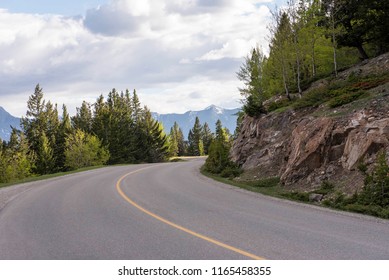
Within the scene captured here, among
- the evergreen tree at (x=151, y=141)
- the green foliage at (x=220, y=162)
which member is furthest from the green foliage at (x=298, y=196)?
the evergreen tree at (x=151, y=141)

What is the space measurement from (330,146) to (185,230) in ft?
32.5

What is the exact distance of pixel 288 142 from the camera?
2036cm

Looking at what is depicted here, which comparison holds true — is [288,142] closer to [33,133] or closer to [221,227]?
[221,227]

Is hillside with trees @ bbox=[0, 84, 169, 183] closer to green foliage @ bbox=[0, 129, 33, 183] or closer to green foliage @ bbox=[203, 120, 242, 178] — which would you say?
green foliage @ bbox=[0, 129, 33, 183]

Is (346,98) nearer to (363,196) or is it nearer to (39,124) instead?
(363,196)

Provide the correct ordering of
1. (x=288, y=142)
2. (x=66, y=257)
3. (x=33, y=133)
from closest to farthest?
(x=66, y=257)
(x=288, y=142)
(x=33, y=133)

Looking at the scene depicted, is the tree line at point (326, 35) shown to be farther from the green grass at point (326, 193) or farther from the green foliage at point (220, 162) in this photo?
the green grass at point (326, 193)

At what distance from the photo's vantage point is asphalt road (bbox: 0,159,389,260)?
22.1 ft

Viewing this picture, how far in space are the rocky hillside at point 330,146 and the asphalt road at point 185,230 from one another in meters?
3.35

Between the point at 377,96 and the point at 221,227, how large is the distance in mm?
12101

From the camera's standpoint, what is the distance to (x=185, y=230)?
27.9 feet

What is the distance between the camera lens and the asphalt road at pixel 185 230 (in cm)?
674

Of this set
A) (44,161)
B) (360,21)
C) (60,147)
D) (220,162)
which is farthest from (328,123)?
(60,147)
